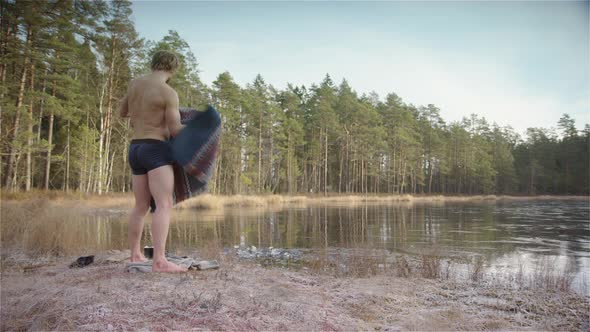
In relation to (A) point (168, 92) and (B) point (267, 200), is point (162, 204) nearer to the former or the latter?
(A) point (168, 92)

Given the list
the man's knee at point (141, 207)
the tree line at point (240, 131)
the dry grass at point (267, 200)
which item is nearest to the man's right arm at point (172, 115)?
the man's knee at point (141, 207)

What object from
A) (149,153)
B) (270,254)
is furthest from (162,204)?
(270,254)

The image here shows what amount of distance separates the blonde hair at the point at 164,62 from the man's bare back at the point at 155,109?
14cm

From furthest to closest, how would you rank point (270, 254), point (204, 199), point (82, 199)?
point (204, 199) → point (82, 199) → point (270, 254)

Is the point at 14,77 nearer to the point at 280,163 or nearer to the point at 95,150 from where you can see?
the point at 95,150

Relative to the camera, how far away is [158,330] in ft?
8.82

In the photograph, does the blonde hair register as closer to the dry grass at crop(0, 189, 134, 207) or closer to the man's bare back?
the man's bare back

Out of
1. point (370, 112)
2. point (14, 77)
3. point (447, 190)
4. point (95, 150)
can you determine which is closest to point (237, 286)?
point (14, 77)

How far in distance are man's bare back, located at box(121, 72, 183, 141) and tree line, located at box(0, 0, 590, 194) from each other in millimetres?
14953

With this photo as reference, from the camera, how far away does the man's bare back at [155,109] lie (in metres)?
4.06

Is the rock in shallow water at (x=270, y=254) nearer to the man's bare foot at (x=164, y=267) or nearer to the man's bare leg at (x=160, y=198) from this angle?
the man's bare foot at (x=164, y=267)

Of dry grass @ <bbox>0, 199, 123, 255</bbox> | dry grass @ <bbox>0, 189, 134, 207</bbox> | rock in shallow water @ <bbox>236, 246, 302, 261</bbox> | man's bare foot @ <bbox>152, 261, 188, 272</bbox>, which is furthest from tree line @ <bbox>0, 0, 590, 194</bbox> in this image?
man's bare foot @ <bbox>152, 261, 188, 272</bbox>

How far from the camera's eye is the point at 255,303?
133 inches

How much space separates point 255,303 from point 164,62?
109 inches
